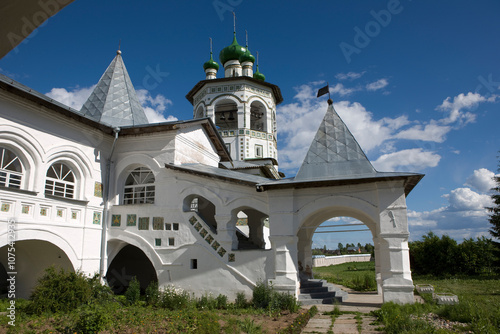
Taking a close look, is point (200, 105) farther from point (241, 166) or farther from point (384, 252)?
point (384, 252)

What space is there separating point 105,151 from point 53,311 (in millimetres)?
5467

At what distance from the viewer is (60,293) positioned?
8844mm

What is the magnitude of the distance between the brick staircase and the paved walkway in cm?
30

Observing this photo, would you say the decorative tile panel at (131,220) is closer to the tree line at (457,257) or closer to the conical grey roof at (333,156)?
the conical grey roof at (333,156)

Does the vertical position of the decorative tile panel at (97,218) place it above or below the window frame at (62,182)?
below

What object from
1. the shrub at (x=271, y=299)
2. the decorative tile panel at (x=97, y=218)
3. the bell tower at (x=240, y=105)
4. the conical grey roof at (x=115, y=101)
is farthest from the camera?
the bell tower at (x=240, y=105)

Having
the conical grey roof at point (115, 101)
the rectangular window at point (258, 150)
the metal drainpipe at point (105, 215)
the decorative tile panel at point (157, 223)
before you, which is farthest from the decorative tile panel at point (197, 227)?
the rectangular window at point (258, 150)

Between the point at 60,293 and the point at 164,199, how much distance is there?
4.10 meters

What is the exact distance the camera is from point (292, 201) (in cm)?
1088

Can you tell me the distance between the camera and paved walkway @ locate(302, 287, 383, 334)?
7723mm

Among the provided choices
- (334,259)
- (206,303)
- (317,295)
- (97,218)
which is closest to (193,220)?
(206,303)

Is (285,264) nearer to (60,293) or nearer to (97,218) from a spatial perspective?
(60,293)

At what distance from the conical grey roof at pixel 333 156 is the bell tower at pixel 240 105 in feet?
36.2

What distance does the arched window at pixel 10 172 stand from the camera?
Result: 31.3 feet
